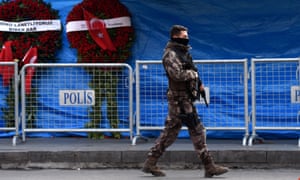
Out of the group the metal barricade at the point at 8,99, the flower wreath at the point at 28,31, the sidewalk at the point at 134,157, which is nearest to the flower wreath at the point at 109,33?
the flower wreath at the point at 28,31

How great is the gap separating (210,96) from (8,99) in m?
3.06

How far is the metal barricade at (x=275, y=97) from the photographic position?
908 centimetres

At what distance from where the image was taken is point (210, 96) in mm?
9461

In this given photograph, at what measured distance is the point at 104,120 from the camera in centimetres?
969

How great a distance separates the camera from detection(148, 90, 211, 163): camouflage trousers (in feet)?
24.2

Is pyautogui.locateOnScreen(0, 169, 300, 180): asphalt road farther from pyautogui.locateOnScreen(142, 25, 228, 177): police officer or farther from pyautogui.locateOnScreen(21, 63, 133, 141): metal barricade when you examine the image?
pyautogui.locateOnScreen(21, 63, 133, 141): metal barricade

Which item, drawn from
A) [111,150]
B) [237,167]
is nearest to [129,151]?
[111,150]

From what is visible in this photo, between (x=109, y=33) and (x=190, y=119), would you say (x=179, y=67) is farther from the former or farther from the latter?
(x=109, y=33)

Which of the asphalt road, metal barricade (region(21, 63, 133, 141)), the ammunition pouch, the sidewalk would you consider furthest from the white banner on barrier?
the ammunition pouch

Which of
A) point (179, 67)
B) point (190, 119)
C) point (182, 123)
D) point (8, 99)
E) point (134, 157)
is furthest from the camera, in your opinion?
point (8, 99)

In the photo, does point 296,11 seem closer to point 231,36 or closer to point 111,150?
point 231,36

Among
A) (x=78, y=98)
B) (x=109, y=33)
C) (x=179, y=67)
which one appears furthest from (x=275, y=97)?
(x=78, y=98)

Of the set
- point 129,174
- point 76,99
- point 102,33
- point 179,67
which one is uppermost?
point 102,33

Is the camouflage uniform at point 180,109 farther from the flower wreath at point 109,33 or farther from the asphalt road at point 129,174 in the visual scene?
the flower wreath at point 109,33
